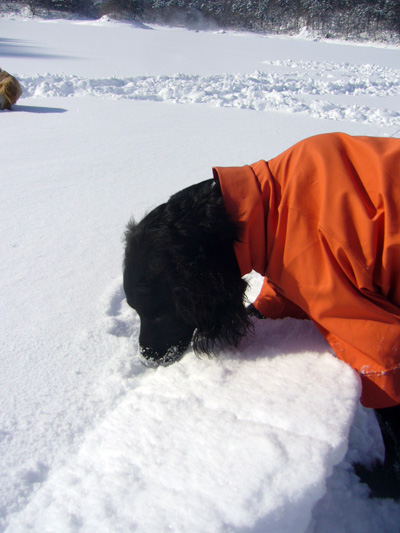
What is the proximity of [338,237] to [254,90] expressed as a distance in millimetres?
6964

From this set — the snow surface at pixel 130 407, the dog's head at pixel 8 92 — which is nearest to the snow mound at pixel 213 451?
the snow surface at pixel 130 407

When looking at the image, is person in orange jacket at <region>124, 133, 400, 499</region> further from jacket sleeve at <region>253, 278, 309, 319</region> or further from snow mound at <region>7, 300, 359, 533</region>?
jacket sleeve at <region>253, 278, 309, 319</region>

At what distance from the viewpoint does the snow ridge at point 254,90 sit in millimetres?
6117

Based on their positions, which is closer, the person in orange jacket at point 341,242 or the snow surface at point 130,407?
the snow surface at point 130,407

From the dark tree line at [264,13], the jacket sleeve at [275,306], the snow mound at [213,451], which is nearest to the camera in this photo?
the snow mound at [213,451]

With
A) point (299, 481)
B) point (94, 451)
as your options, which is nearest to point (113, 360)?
point (94, 451)

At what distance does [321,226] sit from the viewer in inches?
46.8

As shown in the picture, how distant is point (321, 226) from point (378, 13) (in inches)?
1284

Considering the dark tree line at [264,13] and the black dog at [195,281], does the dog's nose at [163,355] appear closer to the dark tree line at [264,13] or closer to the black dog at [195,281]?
the black dog at [195,281]

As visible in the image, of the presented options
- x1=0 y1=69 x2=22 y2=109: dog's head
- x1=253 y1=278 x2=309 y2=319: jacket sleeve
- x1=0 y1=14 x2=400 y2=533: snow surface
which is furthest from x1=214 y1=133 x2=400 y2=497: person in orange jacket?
x1=0 y1=69 x2=22 y2=109: dog's head

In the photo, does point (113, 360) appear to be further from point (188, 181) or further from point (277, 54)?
point (277, 54)

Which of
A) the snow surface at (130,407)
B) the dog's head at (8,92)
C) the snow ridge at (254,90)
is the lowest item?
the snow surface at (130,407)

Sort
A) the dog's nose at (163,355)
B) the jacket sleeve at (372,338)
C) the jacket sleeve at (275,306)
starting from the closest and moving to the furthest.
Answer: the jacket sleeve at (372,338) < the dog's nose at (163,355) < the jacket sleeve at (275,306)

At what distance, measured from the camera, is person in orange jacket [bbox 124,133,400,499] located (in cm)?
116
